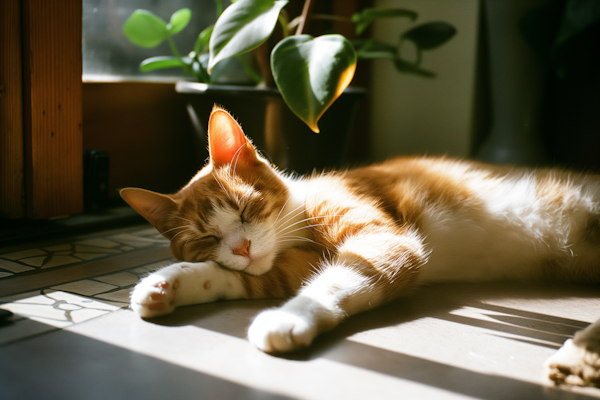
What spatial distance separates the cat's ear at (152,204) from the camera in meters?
1.10

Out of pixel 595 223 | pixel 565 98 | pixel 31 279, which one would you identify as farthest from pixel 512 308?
pixel 565 98

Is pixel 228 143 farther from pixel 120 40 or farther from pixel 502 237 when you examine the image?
pixel 120 40

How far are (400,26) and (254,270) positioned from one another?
2.09m

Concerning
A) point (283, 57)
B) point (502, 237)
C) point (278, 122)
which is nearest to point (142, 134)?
point (278, 122)

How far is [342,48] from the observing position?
3.69ft

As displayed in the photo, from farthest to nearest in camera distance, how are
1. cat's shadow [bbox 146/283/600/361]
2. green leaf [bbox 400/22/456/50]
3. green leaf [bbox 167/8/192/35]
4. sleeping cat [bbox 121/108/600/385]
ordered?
green leaf [bbox 400/22/456/50] → green leaf [bbox 167/8/192/35] → sleeping cat [bbox 121/108/600/385] → cat's shadow [bbox 146/283/600/361]

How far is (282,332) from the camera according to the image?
0.75 meters

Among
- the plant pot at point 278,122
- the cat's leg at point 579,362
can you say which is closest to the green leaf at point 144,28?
the plant pot at point 278,122

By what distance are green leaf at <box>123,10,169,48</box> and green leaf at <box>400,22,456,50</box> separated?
3.29 ft

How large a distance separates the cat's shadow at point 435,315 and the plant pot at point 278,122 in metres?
0.82

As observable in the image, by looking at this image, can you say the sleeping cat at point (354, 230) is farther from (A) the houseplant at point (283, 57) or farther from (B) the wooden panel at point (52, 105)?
(B) the wooden panel at point (52, 105)

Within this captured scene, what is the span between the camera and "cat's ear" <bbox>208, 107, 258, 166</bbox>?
112 cm

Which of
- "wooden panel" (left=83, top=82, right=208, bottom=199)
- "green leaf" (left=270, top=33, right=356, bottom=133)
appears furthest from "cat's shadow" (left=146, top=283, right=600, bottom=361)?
"wooden panel" (left=83, top=82, right=208, bottom=199)

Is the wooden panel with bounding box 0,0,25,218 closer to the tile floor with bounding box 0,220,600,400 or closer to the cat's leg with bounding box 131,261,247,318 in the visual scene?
the tile floor with bounding box 0,220,600,400
